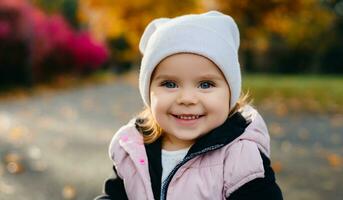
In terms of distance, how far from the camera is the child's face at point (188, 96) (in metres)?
2.05

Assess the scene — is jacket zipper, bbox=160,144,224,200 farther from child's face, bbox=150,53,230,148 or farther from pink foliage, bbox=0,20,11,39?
pink foliage, bbox=0,20,11,39

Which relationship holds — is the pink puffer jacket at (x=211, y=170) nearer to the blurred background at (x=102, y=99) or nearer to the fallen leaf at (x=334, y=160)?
the blurred background at (x=102, y=99)

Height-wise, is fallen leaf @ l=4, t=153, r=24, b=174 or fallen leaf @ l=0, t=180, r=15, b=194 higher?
fallen leaf @ l=0, t=180, r=15, b=194

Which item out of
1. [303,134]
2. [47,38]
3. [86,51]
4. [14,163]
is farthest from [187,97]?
[86,51]

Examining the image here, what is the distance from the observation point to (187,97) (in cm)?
204

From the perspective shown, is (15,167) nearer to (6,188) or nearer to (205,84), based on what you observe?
(6,188)

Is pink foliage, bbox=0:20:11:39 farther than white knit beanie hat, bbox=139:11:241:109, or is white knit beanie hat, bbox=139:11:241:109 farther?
pink foliage, bbox=0:20:11:39

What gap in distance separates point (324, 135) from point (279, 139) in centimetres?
83

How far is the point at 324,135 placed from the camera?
736 cm

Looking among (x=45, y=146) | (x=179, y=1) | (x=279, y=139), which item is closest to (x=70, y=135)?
(x=45, y=146)

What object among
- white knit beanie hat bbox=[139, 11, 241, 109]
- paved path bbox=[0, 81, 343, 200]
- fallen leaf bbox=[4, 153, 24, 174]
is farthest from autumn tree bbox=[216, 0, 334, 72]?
white knit beanie hat bbox=[139, 11, 241, 109]

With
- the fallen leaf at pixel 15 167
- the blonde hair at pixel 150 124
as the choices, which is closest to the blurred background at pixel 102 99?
the fallen leaf at pixel 15 167

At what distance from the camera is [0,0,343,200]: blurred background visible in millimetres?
4996

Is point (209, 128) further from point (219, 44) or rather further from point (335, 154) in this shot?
point (335, 154)
